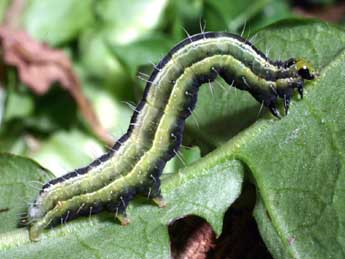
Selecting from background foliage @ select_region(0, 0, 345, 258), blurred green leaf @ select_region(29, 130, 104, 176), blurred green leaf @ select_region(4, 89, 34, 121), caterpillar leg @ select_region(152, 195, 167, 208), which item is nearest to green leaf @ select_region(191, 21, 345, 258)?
background foliage @ select_region(0, 0, 345, 258)

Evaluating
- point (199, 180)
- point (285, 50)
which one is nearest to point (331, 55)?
point (285, 50)

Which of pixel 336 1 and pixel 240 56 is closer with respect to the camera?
pixel 240 56

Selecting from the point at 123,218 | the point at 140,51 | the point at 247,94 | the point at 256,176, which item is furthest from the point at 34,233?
the point at 140,51

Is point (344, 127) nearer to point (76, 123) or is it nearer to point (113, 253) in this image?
point (113, 253)

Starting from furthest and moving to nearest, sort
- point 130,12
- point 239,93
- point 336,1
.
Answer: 1. point 336,1
2. point 130,12
3. point 239,93

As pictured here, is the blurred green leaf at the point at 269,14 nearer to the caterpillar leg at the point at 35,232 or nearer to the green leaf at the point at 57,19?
the green leaf at the point at 57,19

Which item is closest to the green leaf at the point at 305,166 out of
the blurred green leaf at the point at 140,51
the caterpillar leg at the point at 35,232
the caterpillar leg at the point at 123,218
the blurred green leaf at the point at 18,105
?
the caterpillar leg at the point at 123,218

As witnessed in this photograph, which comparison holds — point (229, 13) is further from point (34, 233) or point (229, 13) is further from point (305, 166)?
point (34, 233)
